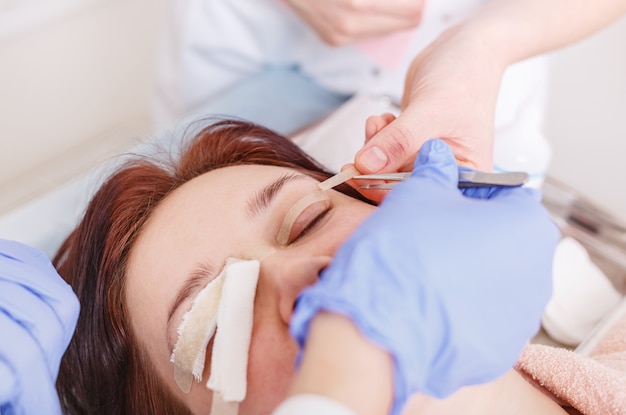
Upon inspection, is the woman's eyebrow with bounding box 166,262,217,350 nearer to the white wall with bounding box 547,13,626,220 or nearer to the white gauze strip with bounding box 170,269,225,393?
the white gauze strip with bounding box 170,269,225,393

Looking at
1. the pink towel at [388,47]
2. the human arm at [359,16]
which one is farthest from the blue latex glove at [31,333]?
the pink towel at [388,47]

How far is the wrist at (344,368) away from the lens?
0.58 metres

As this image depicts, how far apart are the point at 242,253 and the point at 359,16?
0.84 meters

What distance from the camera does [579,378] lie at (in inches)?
41.0

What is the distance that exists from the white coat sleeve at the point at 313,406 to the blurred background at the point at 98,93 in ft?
4.96

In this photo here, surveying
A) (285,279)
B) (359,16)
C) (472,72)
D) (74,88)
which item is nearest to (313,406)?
(285,279)

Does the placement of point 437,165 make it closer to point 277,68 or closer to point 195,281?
point 195,281

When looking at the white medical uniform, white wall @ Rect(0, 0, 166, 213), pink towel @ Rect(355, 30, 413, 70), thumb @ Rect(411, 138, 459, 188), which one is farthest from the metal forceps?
white wall @ Rect(0, 0, 166, 213)

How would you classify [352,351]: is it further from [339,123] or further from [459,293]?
[339,123]

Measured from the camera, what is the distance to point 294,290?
839 millimetres

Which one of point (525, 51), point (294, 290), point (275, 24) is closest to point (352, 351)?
point (294, 290)

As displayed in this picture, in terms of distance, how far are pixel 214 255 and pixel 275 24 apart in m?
1.02

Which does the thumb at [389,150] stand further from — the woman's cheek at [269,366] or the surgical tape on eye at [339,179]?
the woman's cheek at [269,366]

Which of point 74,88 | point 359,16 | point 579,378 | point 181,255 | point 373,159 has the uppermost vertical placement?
point 359,16
